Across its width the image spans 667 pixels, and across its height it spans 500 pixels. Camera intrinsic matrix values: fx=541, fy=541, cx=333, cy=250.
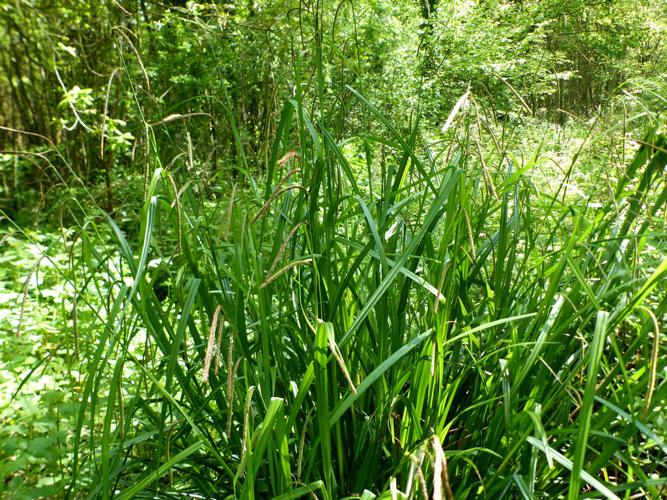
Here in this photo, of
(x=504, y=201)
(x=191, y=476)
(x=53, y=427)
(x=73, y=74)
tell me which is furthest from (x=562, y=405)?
(x=73, y=74)

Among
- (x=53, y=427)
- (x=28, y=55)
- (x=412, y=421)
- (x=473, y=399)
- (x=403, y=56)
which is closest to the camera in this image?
(x=412, y=421)

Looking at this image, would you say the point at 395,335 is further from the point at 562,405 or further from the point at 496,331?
the point at 562,405

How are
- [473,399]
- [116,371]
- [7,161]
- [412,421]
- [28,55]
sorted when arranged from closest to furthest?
[116,371], [412,421], [473,399], [7,161], [28,55]

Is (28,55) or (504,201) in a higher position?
(28,55)

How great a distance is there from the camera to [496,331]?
981 millimetres

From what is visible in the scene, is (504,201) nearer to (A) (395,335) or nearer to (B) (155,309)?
(A) (395,335)

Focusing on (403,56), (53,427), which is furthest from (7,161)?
(403,56)

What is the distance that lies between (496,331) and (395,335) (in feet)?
0.65

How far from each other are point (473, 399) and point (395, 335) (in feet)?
0.70

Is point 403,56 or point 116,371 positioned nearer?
point 116,371

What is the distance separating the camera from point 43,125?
4.82m

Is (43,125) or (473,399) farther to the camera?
(43,125)

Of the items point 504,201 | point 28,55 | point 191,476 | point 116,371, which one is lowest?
point 191,476

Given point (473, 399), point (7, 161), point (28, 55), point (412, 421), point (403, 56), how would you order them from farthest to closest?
point (403, 56)
point (28, 55)
point (7, 161)
point (473, 399)
point (412, 421)
